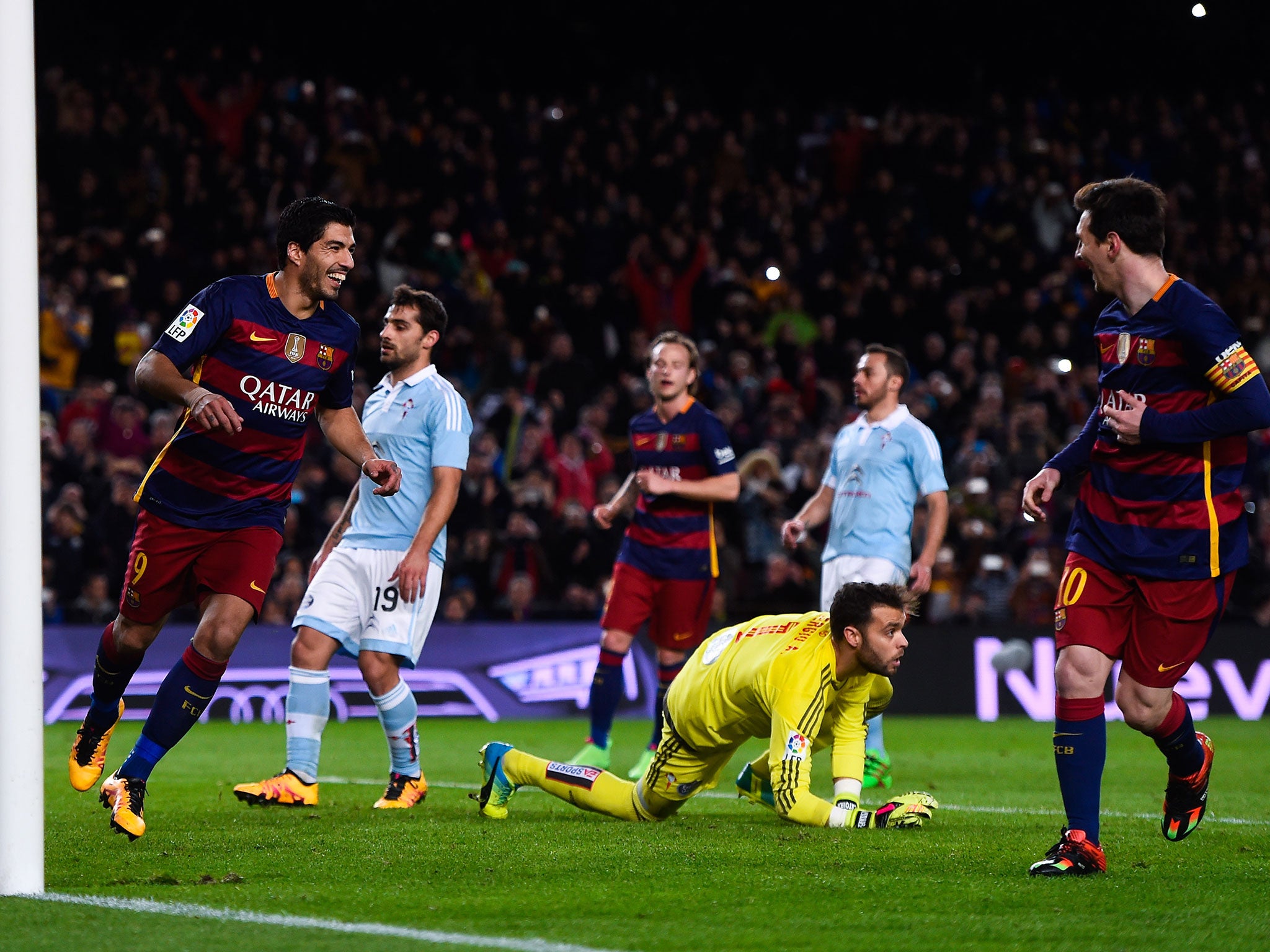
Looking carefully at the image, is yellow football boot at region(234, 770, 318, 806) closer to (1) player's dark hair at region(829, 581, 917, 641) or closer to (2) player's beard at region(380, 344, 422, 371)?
(2) player's beard at region(380, 344, 422, 371)

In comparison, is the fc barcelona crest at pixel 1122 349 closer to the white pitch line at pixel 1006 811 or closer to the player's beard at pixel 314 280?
the white pitch line at pixel 1006 811

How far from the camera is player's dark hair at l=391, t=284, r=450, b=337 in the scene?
7.48 metres

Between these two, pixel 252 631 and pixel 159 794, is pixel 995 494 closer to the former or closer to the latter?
pixel 252 631

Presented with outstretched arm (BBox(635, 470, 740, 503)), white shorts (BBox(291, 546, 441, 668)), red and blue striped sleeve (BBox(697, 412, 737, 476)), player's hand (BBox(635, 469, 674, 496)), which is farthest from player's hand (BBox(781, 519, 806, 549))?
white shorts (BBox(291, 546, 441, 668))

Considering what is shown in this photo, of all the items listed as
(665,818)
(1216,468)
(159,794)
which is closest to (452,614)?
(159,794)

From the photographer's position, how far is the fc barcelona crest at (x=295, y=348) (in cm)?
609

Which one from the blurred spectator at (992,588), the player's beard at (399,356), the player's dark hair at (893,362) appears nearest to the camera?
the player's beard at (399,356)

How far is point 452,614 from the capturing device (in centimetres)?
1381

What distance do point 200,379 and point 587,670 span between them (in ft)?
26.8

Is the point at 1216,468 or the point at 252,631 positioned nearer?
the point at 1216,468

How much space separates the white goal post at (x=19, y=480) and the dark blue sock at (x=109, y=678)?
1.93 m

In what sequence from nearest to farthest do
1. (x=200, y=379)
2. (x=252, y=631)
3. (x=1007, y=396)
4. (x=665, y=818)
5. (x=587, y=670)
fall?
(x=200, y=379) < (x=665, y=818) < (x=252, y=631) < (x=587, y=670) < (x=1007, y=396)

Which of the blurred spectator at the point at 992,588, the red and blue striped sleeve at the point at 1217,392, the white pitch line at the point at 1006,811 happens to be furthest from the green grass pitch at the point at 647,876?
the blurred spectator at the point at 992,588

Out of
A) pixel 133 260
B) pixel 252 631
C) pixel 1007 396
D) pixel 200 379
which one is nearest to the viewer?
pixel 200 379
